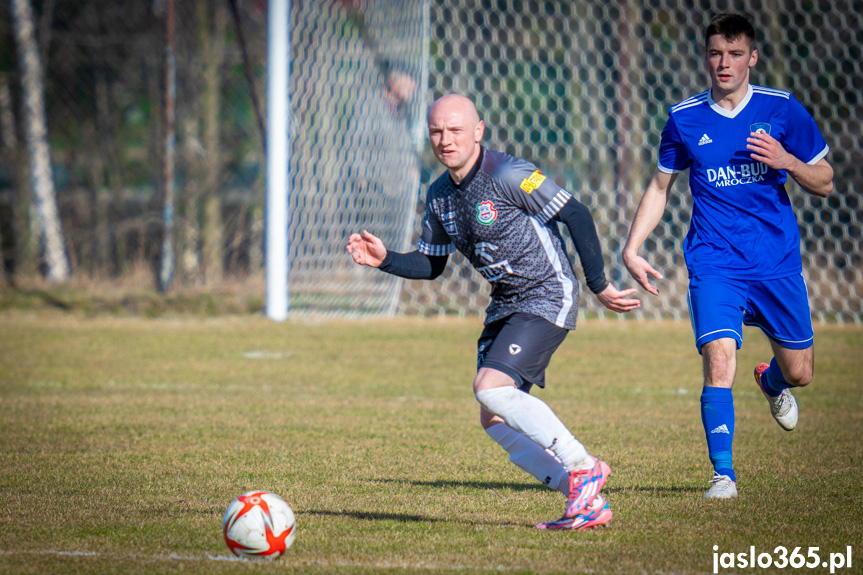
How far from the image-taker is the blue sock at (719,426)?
4473 mm

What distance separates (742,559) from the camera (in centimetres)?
333

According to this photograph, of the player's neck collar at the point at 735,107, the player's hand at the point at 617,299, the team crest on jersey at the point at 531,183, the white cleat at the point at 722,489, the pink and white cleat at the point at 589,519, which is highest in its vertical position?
the player's neck collar at the point at 735,107

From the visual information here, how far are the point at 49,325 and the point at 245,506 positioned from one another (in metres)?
9.96

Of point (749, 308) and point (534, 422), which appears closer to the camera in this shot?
point (534, 422)

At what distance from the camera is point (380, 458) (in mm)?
5461

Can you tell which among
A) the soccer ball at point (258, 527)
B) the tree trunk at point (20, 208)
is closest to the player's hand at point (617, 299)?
the soccer ball at point (258, 527)

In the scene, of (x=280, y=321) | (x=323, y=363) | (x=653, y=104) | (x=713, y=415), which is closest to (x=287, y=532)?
(x=713, y=415)

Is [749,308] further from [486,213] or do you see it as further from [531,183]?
[486,213]

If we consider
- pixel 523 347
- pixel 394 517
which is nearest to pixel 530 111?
pixel 523 347

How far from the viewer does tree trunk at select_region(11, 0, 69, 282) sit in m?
17.0

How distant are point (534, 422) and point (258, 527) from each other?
119 cm

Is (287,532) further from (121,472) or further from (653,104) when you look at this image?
(653,104)

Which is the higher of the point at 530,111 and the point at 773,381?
the point at 530,111

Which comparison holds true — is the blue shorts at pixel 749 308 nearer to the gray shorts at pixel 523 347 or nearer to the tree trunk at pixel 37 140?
the gray shorts at pixel 523 347
